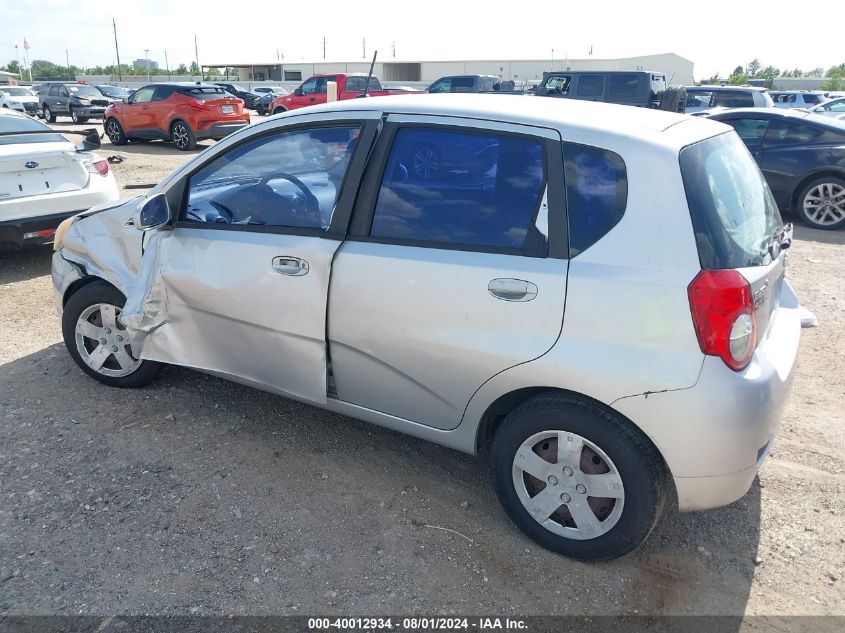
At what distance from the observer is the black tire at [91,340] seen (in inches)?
160

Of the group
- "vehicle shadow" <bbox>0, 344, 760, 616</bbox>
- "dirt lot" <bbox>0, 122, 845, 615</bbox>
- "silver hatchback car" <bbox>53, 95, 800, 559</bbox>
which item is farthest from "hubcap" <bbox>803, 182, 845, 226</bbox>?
"vehicle shadow" <bbox>0, 344, 760, 616</bbox>

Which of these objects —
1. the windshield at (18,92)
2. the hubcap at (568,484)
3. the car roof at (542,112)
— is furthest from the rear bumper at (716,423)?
the windshield at (18,92)

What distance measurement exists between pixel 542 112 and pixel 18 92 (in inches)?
1332

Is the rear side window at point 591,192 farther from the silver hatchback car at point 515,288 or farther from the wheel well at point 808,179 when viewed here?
the wheel well at point 808,179

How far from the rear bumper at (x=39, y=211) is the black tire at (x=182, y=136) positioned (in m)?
10.6

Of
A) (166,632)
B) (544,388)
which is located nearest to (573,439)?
(544,388)

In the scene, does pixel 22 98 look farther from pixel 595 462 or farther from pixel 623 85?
pixel 595 462

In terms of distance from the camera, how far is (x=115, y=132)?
59.9 ft

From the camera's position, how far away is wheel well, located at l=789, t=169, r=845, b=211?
891 centimetres

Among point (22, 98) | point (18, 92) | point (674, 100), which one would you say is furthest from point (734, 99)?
point (18, 92)

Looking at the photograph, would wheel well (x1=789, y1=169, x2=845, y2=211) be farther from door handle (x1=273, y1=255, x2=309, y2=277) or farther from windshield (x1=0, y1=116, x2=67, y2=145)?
windshield (x1=0, y1=116, x2=67, y2=145)

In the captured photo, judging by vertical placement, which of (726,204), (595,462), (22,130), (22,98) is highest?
(726,204)

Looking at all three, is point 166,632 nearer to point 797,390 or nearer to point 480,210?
point 480,210

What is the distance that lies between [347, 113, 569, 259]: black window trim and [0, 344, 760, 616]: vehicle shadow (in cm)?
126
